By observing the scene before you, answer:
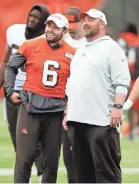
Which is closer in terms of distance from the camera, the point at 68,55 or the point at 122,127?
the point at 68,55

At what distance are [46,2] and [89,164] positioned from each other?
11.8 metres

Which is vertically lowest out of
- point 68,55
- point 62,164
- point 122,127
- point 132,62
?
point 122,127

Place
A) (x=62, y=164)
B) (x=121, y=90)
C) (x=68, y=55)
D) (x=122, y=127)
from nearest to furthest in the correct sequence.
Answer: (x=121, y=90) → (x=68, y=55) → (x=62, y=164) → (x=122, y=127)

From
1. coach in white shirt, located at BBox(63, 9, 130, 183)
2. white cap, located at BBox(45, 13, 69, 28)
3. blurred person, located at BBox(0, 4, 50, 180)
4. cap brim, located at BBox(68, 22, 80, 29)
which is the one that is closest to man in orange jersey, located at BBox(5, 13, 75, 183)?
white cap, located at BBox(45, 13, 69, 28)

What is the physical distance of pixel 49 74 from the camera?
9094 mm

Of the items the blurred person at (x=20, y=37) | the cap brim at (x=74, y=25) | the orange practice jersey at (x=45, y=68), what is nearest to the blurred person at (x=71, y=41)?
the cap brim at (x=74, y=25)

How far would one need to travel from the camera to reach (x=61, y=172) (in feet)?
40.5

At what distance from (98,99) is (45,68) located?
844 millimetres

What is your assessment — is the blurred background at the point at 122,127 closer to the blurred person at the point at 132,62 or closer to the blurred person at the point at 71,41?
the blurred person at the point at 132,62

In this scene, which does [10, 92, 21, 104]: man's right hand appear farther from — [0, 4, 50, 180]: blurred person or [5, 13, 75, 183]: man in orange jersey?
[0, 4, 50, 180]: blurred person

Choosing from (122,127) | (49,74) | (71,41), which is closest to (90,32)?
(49,74)

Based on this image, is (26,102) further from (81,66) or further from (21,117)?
(81,66)

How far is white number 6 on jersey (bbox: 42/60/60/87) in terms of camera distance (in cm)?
909

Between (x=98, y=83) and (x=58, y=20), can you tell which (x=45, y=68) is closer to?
(x=58, y=20)
